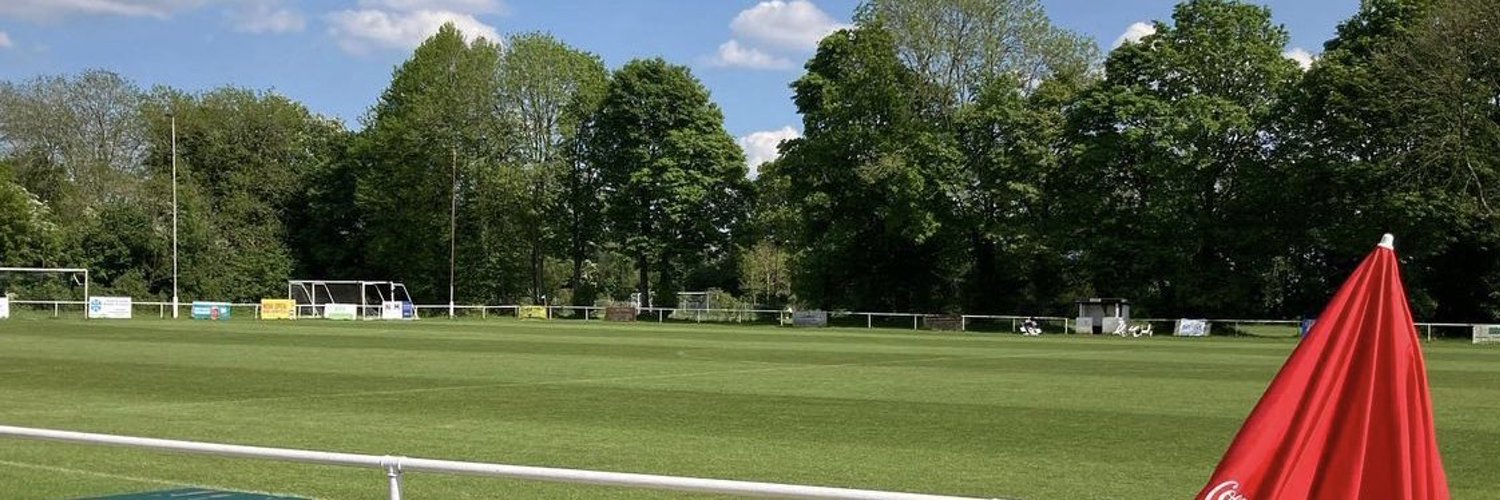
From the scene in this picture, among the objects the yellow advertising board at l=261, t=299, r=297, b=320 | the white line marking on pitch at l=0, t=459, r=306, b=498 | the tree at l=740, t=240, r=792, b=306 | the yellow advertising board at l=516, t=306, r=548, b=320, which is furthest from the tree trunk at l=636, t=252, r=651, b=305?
the white line marking on pitch at l=0, t=459, r=306, b=498

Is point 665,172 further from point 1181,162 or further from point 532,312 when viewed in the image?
point 1181,162

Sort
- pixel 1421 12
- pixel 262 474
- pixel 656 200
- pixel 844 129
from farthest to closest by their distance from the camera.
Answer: pixel 656 200 → pixel 844 129 → pixel 1421 12 → pixel 262 474

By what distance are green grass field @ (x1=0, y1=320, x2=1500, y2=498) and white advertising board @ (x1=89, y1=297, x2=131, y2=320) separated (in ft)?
91.6

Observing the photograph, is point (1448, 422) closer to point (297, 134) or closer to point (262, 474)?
point (262, 474)

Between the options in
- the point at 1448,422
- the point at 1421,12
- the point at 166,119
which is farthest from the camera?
the point at 166,119

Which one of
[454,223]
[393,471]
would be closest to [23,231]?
[454,223]

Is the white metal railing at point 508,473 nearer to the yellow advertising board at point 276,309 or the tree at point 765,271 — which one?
the yellow advertising board at point 276,309

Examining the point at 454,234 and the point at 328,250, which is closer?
the point at 454,234

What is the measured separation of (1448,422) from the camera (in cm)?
1577

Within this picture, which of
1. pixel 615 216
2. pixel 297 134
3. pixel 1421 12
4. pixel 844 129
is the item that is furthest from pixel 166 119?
pixel 1421 12

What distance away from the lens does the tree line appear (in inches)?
2026

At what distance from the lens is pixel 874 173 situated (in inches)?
2450

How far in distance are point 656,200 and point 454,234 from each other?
12.4 metres

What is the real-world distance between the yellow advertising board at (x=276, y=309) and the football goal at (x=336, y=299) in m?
1.76
